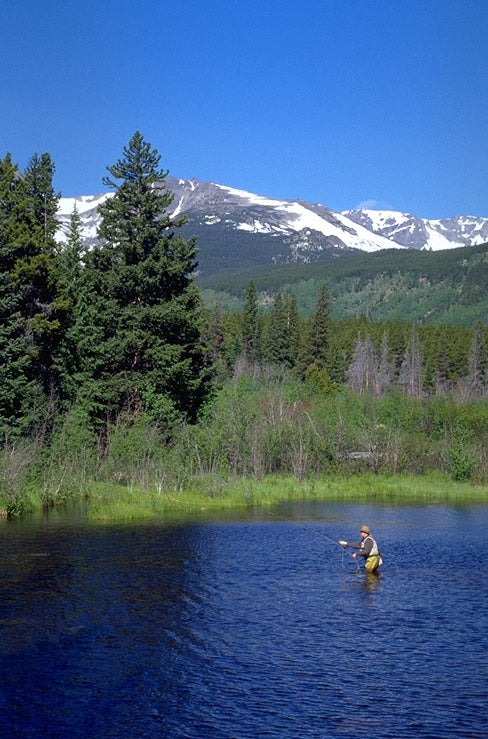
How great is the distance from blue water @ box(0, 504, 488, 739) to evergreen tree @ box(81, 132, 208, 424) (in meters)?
20.6

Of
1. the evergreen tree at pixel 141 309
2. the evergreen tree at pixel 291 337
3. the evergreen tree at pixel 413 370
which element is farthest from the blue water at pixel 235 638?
the evergreen tree at pixel 413 370

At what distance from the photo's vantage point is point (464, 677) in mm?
18594

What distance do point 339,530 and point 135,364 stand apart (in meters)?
23.5

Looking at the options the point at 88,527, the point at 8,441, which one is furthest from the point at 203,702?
the point at 8,441

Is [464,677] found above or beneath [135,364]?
beneath

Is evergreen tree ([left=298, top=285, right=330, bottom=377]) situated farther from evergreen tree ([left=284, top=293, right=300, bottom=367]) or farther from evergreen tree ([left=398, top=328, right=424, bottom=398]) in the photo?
evergreen tree ([left=398, top=328, right=424, bottom=398])

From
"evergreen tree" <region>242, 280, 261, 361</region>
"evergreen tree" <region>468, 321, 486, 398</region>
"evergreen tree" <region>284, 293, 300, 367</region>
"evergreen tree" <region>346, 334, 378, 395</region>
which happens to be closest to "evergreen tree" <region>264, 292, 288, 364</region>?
"evergreen tree" <region>284, 293, 300, 367</region>

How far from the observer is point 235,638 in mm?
21391

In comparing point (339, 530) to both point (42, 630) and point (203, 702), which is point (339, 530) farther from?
point (203, 702)

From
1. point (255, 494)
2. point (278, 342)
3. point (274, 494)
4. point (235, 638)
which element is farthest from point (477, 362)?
point (235, 638)

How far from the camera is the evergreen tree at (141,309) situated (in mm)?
56344

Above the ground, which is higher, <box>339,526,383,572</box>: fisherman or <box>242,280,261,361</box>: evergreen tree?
<box>242,280,261,361</box>: evergreen tree

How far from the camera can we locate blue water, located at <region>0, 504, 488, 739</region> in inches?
634

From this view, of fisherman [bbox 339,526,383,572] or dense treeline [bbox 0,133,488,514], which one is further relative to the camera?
dense treeline [bbox 0,133,488,514]
